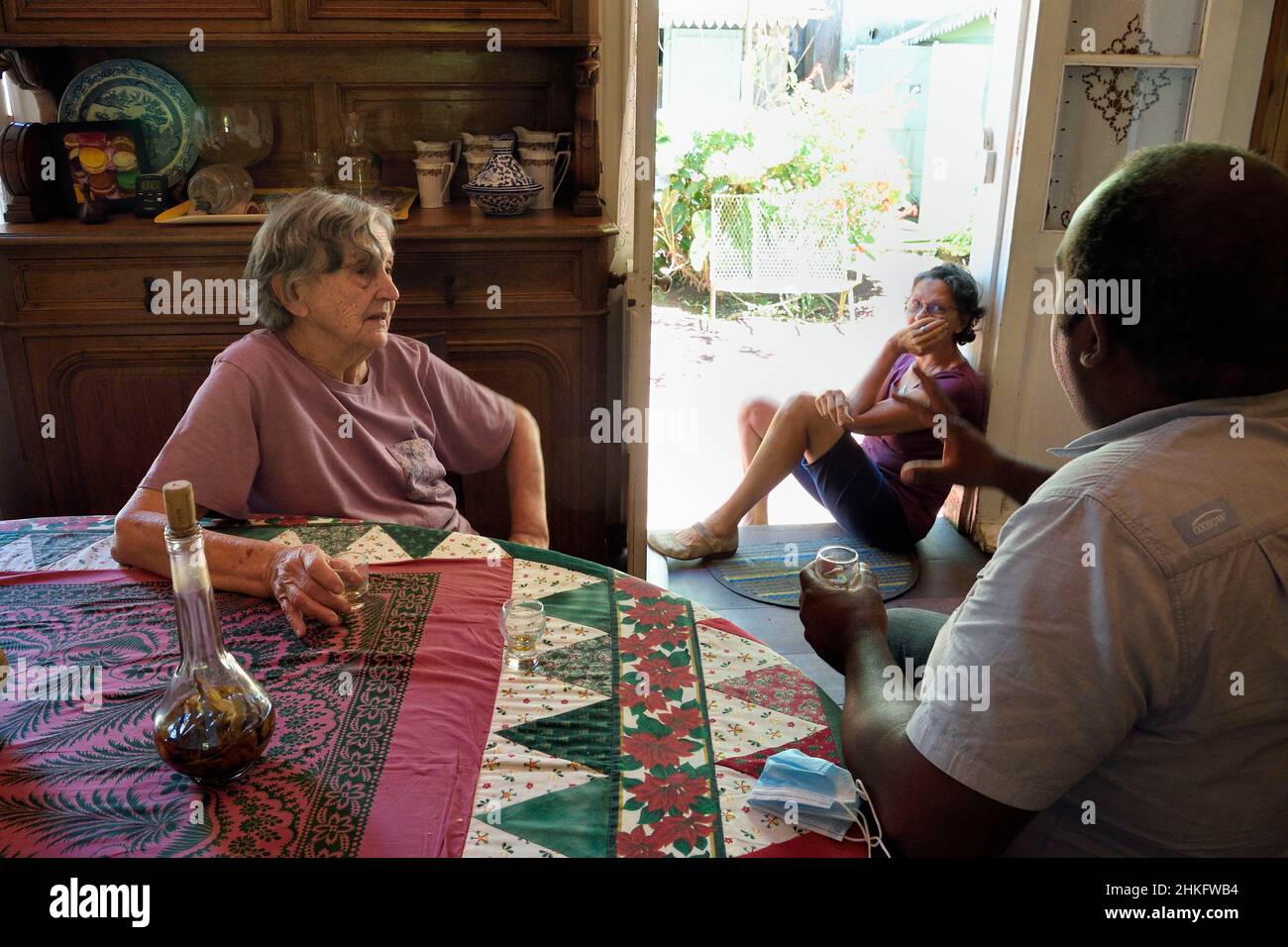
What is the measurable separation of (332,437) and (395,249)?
0.89 meters

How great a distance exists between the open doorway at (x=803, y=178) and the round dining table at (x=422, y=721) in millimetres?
4032

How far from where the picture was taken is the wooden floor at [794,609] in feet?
9.24

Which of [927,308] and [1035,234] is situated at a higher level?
[1035,234]

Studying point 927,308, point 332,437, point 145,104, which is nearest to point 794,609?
point 927,308

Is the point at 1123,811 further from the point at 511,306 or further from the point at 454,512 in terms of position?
the point at 511,306

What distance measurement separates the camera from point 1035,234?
3.12 meters

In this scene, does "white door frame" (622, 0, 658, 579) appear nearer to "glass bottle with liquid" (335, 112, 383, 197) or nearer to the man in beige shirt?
"glass bottle with liquid" (335, 112, 383, 197)

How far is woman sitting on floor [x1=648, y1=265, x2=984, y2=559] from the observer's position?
322 centimetres

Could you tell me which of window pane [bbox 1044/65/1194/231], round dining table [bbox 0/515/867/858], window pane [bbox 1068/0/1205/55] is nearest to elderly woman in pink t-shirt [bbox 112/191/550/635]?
round dining table [bbox 0/515/867/858]

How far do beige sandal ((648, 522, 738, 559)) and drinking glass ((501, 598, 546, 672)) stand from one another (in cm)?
211

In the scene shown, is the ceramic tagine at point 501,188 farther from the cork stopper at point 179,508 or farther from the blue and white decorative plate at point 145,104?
the cork stopper at point 179,508

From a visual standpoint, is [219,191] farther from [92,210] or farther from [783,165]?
[783,165]

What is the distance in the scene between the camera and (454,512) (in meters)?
1.96
